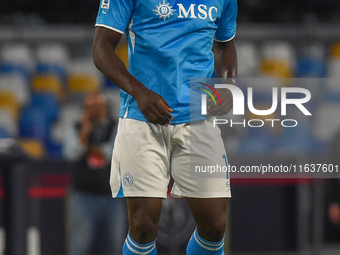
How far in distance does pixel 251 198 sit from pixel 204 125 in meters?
3.66

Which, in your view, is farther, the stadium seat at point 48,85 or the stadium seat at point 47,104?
the stadium seat at point 48,85

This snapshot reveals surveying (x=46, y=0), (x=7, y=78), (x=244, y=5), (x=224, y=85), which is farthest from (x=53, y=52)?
(x=224, y=85)

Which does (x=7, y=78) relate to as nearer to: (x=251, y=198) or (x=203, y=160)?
(x=251, y=198)

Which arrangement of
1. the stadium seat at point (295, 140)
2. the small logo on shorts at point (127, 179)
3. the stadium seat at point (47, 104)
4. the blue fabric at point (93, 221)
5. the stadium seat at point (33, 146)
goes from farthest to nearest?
the stadium seat at point (47, 104), the stadium seat at point (295, 140), the stadium seat at point (33, 146), the blue fabric at point (93, 221), the small logo on shorts at point (127, 179)

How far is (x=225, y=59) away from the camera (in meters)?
3.78

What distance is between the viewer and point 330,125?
35.1 feet

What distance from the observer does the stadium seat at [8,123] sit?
9953mm

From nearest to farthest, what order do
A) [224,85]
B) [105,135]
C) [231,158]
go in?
[224,85]
[105,135]
[231,158]

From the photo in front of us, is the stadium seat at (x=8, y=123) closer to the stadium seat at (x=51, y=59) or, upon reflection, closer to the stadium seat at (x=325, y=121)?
the stadium seat at (x=51, y=59)

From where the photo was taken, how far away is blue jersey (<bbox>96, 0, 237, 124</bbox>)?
11.0 ft

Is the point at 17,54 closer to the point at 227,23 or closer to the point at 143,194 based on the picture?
the point at 227,23

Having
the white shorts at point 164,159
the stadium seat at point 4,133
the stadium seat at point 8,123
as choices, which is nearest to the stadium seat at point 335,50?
the stadium seat at point 8,123

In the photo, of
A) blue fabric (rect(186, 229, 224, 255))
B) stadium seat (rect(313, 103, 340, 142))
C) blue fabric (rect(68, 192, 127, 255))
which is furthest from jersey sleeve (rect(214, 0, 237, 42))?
stadium seat (rect(313, 103, 340, 142))

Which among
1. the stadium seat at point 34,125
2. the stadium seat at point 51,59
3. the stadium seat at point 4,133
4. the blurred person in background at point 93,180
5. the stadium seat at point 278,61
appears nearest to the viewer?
the blurred person in background at point 93,180
